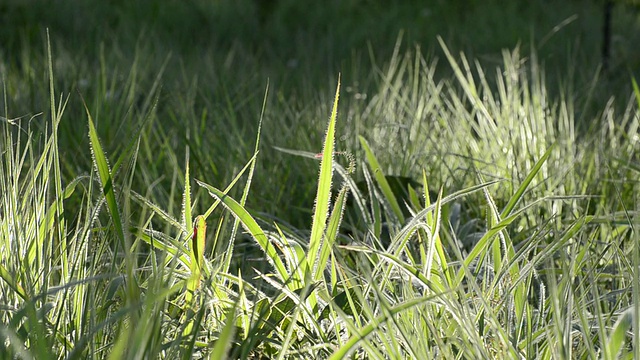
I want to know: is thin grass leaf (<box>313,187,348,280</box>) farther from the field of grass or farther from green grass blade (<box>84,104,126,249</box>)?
green grass blade (<box>84,104,126,249</box>)

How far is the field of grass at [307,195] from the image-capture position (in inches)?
32.6

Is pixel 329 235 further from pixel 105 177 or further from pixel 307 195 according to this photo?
pixel 307 195

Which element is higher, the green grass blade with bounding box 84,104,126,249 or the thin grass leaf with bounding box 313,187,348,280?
the green grass blade with bounding box 84,104,126,249

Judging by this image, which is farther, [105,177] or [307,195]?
[307,195]

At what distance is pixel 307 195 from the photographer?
1.63m

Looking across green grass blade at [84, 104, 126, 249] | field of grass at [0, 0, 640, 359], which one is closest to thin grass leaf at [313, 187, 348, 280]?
field of grass at [0, 0, 640, 359]

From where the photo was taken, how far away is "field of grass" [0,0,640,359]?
827mm

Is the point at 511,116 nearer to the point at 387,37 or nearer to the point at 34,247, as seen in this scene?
the point at 34,247

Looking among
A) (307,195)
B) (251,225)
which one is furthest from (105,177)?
(307,195)

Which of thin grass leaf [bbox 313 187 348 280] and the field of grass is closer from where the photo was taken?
the field of grass

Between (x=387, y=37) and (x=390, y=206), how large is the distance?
2.55 m

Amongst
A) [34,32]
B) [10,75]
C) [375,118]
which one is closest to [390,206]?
[375,118]

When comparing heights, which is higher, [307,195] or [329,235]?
[329,235]

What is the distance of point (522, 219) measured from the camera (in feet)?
4.99
